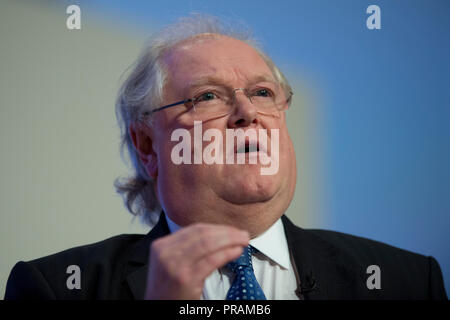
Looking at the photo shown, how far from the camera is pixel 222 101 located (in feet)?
5.04

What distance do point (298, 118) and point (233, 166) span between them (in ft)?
2.92

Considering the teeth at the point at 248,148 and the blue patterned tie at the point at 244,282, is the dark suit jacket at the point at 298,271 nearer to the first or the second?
the blue patterned tie at the point at 244,282

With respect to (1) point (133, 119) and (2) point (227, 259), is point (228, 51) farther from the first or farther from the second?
(2) point (227, 259)

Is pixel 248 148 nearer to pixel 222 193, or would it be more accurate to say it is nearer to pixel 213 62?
pixel 222 193

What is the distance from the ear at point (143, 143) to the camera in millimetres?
1705

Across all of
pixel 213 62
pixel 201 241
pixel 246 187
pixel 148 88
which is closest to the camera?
pixel 201 241

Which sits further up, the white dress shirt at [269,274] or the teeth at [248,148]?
the teeth at [248,148]

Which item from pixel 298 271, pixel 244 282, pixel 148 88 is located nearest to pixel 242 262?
pixel 244 282

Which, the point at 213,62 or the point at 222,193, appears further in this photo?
the point at 213,62

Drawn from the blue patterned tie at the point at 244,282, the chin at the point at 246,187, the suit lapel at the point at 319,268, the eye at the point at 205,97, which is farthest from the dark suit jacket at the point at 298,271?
the eye at the point at 205,97

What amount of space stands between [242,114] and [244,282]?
1.59ft

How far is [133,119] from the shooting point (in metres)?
1.78

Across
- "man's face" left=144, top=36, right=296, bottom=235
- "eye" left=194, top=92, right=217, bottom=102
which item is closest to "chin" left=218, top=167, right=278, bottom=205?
"man's face" left=144, top=36, right=296, bottom=235
